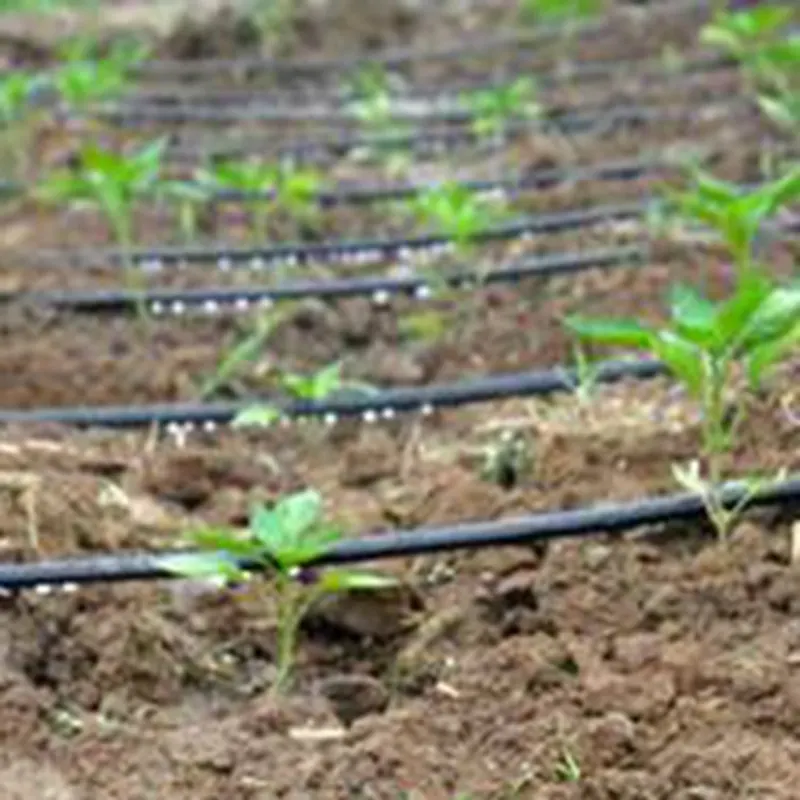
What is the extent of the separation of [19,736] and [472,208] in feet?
7.73

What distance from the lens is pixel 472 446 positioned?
3410 millimetres

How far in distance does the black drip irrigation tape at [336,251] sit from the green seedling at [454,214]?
5cm

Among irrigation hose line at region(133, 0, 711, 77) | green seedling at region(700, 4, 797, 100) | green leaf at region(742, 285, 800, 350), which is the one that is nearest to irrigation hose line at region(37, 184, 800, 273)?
green seedling at region(700, 4, 797, 100)

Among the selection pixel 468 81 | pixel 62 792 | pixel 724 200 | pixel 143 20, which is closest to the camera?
pixel 62 792

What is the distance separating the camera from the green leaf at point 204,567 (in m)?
2.46

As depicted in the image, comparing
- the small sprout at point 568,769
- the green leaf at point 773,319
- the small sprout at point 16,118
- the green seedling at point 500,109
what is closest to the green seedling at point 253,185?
the small sprout at point 16,118

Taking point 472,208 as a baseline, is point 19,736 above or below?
above

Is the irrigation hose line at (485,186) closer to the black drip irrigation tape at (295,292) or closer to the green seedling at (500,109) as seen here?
the green seedling at (500,109)

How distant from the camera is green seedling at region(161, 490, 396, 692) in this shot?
8.13 feet

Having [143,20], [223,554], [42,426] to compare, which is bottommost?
[143,20]

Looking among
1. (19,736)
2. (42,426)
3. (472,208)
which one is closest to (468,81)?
(472,208)

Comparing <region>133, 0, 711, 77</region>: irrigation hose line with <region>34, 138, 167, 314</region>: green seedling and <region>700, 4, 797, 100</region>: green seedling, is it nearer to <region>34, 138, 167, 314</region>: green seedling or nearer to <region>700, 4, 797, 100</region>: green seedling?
<region>700, 4, 797, 100</region>: green seedling

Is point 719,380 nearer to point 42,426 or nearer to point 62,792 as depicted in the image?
point 62,792

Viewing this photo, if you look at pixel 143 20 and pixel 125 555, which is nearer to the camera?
pixel 125 555
